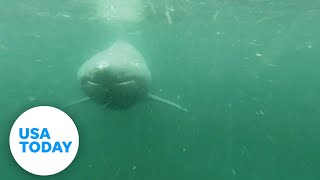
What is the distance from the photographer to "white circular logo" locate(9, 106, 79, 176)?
22.3 ft

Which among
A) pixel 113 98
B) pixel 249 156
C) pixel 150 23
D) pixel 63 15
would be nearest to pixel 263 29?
pixel 150 23

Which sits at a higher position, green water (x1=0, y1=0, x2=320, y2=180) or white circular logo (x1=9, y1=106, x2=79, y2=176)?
white circular logo (x1=9, y1=106, x2=79, y2=176)

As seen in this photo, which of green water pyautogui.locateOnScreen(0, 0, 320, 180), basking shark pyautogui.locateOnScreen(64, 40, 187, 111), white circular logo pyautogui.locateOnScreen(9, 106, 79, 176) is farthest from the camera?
green water pyautogui.locateOnScreen(0, 0, 320, 180)

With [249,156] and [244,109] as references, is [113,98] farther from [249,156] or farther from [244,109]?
[249,156]

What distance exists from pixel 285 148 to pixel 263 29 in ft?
82.3

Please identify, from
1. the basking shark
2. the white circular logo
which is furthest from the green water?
the white circular logo

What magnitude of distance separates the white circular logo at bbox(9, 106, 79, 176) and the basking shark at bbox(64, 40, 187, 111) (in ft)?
10.2

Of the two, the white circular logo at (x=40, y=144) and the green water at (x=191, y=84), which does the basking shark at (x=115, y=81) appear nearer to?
the green water at (x=191, y=84)

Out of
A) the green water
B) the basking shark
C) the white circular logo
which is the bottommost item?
the green water

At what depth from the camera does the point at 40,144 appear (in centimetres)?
686

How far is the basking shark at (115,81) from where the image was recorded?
32.9ft

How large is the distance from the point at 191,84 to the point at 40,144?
32055 mm

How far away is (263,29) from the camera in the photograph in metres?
25.3

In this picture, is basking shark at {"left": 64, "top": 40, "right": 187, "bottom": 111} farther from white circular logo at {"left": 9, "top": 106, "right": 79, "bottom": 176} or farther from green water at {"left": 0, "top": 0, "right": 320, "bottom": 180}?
white circular logo at {"left": 9, "top": 106, "right": 79, "bottom": 176}
